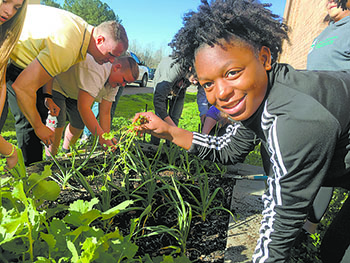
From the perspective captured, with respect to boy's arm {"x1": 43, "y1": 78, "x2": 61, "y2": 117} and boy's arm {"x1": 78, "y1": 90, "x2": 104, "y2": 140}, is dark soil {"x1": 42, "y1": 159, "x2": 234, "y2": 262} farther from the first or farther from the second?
boy's arm {"x1": 43, "y1": 78, "x2": 61, "y2": 117}

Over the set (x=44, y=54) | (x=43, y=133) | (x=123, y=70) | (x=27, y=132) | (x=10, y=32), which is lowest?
(x=27, y=132)

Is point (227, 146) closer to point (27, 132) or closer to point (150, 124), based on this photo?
point (150, 124)

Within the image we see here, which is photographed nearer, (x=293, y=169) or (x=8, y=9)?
(x=293, y=169)

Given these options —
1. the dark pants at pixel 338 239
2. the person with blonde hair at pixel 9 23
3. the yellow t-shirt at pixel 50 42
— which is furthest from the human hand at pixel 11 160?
the dark pants at pixel 338 239

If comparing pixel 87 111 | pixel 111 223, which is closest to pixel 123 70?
pixel 87 111

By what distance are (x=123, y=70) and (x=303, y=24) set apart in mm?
6919

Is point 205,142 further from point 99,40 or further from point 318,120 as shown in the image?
point 99,40

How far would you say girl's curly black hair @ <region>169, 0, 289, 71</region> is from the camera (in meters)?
0.90

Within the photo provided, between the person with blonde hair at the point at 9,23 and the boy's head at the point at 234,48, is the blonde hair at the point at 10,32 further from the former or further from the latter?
the boy's head at the point at 234,48

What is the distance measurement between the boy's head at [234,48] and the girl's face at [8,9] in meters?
0.69

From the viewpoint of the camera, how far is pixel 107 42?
6.16 ft

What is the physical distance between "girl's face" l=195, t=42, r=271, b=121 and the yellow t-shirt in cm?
110

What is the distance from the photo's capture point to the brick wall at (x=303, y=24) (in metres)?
5.18

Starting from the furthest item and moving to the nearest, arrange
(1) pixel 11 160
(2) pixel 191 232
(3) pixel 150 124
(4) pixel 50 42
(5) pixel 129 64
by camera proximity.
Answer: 1. (5) pixel 129 64
2. (4) pixel 50 42
3. (2) pixel 191 232
4. (3) pixel 150 124
5. (1) pixel 11 160
